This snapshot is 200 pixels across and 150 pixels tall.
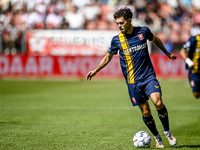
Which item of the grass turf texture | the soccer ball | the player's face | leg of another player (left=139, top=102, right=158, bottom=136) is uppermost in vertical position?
the player's face

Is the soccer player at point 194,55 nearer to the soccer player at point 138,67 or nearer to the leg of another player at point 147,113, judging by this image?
the soccer player at point 138,67

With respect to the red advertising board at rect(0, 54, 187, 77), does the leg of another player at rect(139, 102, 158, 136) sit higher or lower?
higher

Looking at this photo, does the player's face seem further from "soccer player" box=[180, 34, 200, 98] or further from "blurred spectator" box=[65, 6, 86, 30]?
"blurred spectator" box=[65, 6, 86, 30]

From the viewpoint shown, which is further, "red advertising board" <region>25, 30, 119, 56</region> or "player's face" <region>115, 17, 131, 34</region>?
"red advertising board" <region>25, 30, 119, 56</region>

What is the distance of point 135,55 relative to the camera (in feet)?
19.6

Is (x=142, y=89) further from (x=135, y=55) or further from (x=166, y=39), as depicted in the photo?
(x=166, y=39)

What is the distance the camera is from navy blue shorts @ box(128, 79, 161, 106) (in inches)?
227

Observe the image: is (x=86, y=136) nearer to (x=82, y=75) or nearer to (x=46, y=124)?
(x=46, y=124)

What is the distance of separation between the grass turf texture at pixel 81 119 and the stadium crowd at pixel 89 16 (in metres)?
7.23

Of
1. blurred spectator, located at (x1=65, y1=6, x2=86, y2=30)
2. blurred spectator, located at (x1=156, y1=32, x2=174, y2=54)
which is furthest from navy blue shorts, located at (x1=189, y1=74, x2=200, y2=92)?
blurred spectator, located at (x1=65, y1=6, x2=86, y2=30)

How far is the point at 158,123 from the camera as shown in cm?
845

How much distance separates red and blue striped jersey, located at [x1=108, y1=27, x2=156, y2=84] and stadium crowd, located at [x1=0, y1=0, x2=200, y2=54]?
621 inches

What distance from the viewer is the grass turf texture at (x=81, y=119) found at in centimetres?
619

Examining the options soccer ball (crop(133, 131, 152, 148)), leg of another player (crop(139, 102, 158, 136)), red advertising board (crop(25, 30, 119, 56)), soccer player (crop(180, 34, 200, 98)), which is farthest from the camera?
red advertising board (crop(25, 30, 119, 56))
